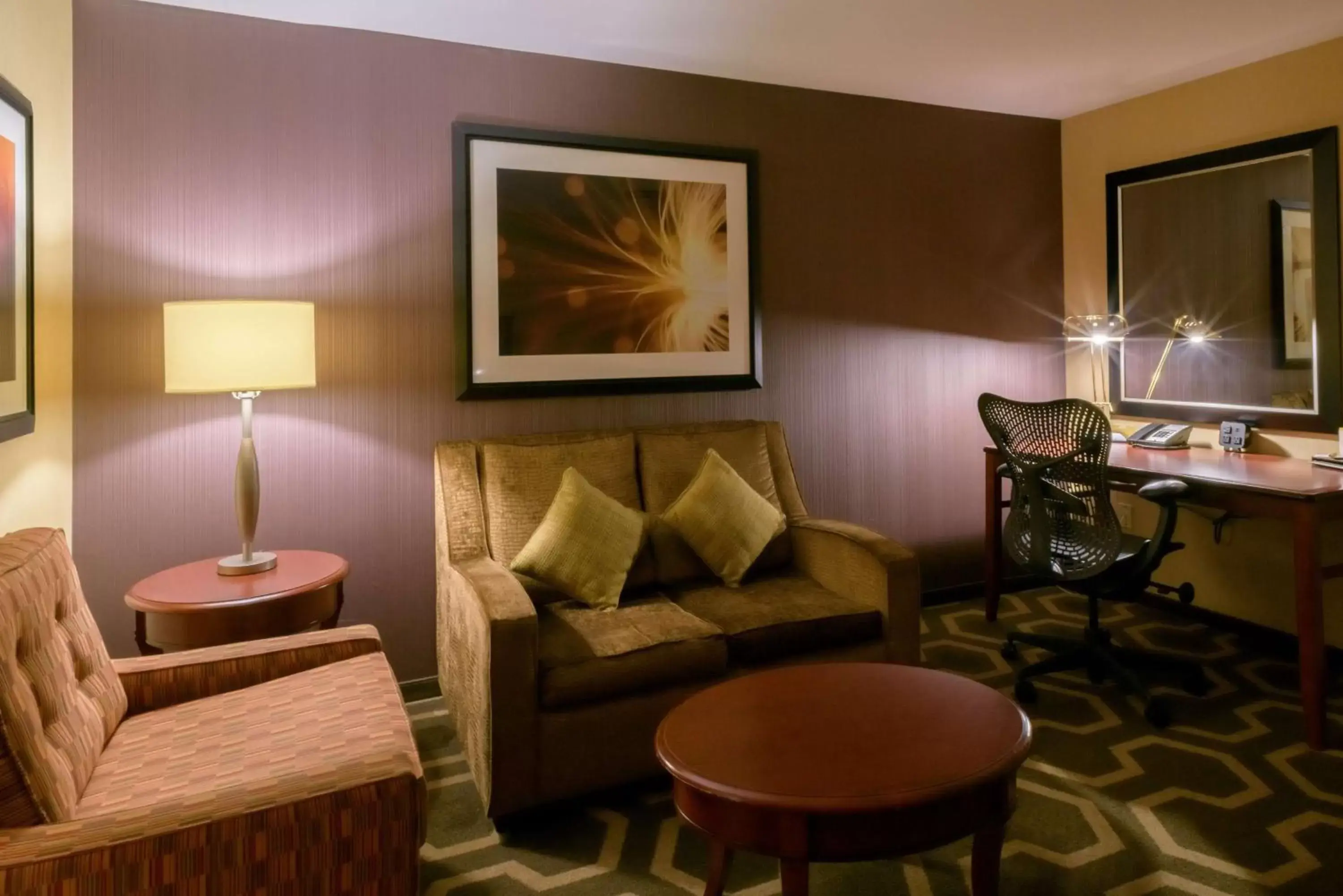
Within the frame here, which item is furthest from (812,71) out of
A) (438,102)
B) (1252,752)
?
(1252,752)

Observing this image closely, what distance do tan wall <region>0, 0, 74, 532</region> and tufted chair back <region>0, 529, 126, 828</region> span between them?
0.57 m

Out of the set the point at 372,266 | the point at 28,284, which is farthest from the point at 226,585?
the point at 372,266

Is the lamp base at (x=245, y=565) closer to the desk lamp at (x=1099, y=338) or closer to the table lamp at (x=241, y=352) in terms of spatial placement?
the table lamp at (x=241, y=352)

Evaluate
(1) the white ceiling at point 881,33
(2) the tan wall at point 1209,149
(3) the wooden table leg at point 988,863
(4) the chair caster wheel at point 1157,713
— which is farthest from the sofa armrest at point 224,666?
(2) the tan wall at point 1209,149

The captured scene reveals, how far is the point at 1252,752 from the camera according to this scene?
256 cm

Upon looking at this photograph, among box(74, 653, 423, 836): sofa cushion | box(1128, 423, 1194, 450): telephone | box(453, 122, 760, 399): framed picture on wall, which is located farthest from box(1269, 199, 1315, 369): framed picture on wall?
box(74, 653, 423, 836): sofa cushion

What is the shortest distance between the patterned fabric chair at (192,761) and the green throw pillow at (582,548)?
24.2 inches

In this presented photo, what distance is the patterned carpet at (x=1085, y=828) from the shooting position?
6.48ft

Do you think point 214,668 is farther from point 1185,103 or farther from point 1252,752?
point 1185,103

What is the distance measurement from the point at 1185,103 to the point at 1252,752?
8.95 feet

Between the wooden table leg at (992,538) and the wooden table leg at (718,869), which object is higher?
the wooden table leg at (992,538)

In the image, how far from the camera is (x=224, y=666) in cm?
206

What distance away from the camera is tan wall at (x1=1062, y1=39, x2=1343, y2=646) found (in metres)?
3.31

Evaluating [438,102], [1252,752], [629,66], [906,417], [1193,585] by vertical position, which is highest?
[629,66]
